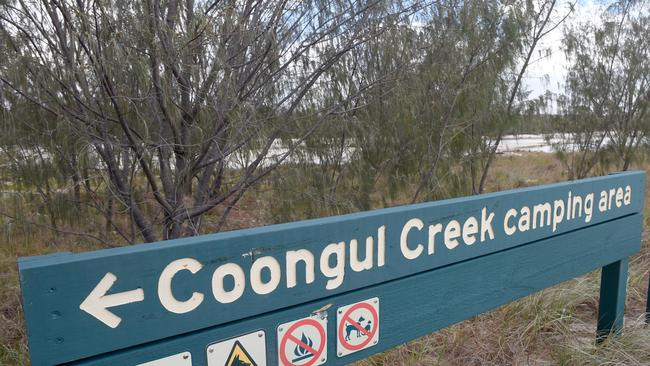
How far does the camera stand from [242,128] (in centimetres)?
299

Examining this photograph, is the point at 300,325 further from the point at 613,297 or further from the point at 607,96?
the point at 607,96

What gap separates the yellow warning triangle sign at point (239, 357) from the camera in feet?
4.20

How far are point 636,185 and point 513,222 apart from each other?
0.98 metres

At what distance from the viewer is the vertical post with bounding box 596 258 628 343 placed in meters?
2.61

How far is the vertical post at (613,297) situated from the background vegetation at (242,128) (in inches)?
3.3

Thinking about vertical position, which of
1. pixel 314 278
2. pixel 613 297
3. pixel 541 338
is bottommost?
pixel 541 338

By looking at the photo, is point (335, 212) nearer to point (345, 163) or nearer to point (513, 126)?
point (345, 163)

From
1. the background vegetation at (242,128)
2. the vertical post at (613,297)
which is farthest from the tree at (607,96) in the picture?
the vertical post at (613,297)

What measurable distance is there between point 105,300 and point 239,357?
37 cm

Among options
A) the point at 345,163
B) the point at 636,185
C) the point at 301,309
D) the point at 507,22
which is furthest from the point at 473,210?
the point at 507,22

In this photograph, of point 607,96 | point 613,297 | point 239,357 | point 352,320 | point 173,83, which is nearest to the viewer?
point 239,357

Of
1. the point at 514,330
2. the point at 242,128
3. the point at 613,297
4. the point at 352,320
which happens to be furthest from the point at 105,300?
the point at 514,330

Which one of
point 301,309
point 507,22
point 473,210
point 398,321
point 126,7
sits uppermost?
point 507,22

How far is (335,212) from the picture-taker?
14.0ft
